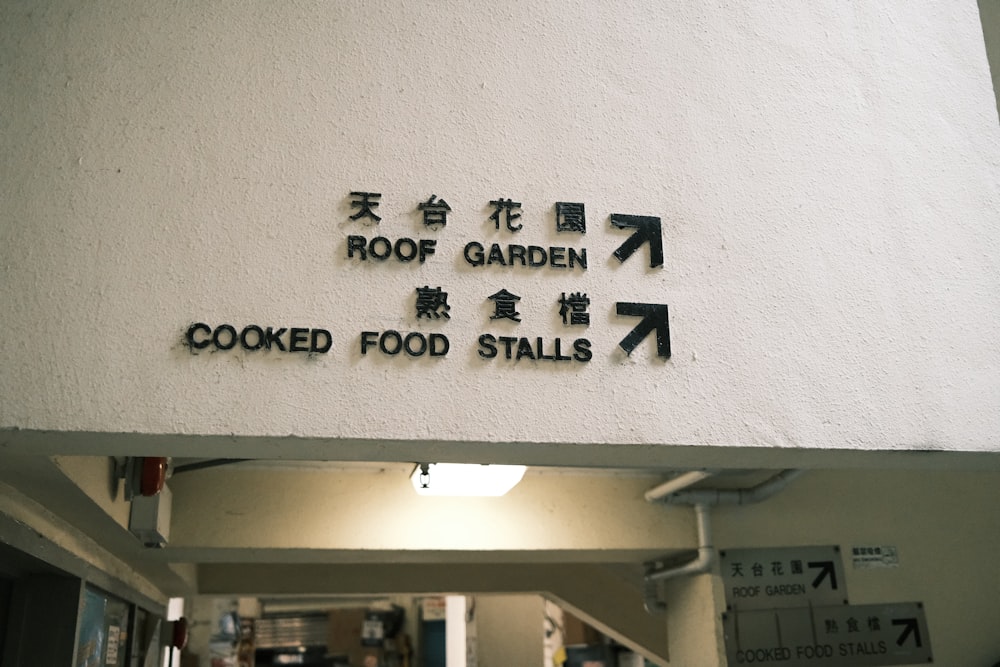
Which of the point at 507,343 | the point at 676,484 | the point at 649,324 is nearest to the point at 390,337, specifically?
the point at 507,343

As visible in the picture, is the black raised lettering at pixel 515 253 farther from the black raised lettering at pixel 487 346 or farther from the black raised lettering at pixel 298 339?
the black raised lettering at pixel 298 339

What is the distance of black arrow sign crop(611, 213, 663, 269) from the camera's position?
2.22 meters

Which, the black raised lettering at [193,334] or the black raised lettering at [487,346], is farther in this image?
the black raised lettering at [487,346]

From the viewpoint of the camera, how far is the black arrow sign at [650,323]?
2148 millimetres

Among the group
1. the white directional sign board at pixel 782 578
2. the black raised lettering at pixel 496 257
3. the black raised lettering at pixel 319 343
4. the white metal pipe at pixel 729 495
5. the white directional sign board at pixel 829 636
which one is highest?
the black raised lettering at pixel 496 257

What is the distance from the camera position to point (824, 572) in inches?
168

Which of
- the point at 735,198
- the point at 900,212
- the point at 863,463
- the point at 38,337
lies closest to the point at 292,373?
the point at 38,337

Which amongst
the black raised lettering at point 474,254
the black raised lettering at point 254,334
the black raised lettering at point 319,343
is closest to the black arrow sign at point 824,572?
the black raised lettering at point 474,254

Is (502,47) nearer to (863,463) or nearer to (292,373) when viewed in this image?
(292,373)

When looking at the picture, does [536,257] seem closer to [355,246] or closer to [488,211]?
[488,211]

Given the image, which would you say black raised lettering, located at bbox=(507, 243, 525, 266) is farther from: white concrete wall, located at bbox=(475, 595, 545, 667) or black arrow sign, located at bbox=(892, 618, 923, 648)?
white concrete wall, located at bbox=(475, 595, 545, 667)

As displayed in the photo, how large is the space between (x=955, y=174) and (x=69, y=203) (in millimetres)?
2309

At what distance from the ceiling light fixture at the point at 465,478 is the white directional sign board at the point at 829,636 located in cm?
137

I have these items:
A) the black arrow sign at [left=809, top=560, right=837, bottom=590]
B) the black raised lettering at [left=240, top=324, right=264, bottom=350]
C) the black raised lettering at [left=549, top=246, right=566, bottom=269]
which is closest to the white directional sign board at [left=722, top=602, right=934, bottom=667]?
the black arrow sign at [left=809, top=560, right=837, bottom=590]
